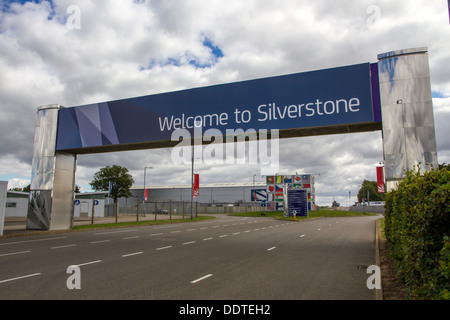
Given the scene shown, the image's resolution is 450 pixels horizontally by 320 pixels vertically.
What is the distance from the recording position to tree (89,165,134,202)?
260 ft

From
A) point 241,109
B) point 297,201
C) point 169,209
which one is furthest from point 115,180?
point 241,109

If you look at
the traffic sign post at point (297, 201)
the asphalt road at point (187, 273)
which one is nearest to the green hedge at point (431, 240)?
the asphalt road at point (187, 273)

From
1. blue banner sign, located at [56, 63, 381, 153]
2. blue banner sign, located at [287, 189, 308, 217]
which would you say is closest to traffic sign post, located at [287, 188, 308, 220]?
blue banner sign, located at [287, 189, 308, 217]

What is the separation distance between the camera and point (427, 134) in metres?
11.3

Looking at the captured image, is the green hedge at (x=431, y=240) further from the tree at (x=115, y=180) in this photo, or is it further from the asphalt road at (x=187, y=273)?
the tree at (x=115, y=180)

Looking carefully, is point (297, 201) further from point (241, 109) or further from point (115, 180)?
point (115, 180)

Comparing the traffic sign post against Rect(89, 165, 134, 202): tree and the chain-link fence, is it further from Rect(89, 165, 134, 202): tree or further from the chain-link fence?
Rect(89, 165, 134, 202): tree

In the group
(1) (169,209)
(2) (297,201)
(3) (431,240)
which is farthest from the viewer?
(1) (169,209)

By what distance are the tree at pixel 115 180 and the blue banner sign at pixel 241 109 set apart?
62.5m

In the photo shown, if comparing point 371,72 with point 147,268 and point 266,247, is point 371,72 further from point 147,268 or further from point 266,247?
point 147,268

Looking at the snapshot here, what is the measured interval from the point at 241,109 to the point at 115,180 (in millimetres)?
70165

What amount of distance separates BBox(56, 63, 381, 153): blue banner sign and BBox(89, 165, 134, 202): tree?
62.5 metres

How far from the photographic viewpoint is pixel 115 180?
260 feet
